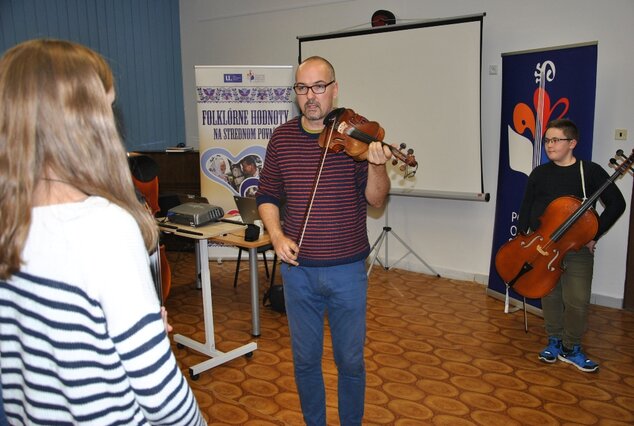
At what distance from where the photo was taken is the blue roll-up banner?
3682 mm

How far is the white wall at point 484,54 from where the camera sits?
4.17 meters

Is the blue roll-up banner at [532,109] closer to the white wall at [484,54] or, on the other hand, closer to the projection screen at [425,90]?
the projection screen at [425,90]

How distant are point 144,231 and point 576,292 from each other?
3.03 metres

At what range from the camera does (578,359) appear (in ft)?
10.8

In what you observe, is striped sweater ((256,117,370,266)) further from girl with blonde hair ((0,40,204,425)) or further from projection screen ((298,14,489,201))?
projection screen ((298,14,489,201))

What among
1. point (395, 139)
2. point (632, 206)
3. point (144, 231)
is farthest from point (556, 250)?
point (144, 231)

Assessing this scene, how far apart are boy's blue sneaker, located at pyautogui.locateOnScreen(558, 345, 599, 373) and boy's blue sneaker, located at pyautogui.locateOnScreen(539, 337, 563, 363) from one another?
0.11 ft

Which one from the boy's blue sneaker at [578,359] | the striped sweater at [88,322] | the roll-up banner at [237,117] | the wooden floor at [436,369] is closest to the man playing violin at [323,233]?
the wooden floor at [436,369]

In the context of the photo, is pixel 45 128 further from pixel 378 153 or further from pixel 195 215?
pixel 195 215

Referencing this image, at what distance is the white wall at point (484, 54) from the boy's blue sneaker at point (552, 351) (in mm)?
1317

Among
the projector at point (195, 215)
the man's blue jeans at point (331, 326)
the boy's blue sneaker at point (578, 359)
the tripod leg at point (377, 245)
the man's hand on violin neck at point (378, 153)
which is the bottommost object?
the boy's blue sneaker at point (578, 359)

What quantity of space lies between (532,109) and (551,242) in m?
1.40

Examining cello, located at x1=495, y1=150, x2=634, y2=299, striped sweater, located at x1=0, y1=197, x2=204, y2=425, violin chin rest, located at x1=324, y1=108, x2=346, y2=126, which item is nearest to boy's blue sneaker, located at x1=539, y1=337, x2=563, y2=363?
cello, located at x1=495, y1=150, x2=634, y2=299

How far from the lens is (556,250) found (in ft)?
10.3
